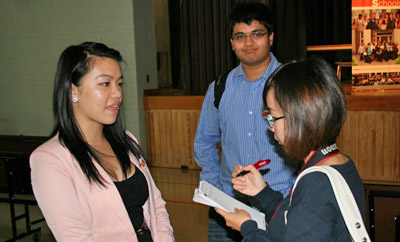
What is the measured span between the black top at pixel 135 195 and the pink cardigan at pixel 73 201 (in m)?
0.09

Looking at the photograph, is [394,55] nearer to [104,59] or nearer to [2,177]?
[104,59]

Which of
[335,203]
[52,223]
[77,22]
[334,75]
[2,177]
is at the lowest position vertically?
[2,177]

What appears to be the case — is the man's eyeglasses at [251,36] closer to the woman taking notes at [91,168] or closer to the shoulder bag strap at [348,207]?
the woman taking notes at [91,168]

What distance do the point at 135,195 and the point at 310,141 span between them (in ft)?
2.94

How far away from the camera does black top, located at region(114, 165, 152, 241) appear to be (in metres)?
1.74

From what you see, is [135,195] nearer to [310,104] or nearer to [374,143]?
[310,104]

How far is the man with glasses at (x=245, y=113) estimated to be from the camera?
2.20 m

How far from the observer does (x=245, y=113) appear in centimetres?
229

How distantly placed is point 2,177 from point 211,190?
5.69 meters

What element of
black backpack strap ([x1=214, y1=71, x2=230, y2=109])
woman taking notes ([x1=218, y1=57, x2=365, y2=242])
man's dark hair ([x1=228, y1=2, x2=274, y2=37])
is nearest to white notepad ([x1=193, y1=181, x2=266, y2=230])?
woman taking notes ([x1=218, y1=57, x2=365, y2=242])

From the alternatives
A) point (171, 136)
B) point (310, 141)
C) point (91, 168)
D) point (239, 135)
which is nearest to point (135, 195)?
point (91, 168)

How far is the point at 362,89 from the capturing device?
640 centimetres

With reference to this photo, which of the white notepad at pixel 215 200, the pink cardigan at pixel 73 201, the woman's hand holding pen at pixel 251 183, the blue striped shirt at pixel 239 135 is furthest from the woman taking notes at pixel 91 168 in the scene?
the blue striped shirt at pixel 239 135

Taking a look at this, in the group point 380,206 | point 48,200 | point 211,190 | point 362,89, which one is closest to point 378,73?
point 362,89
